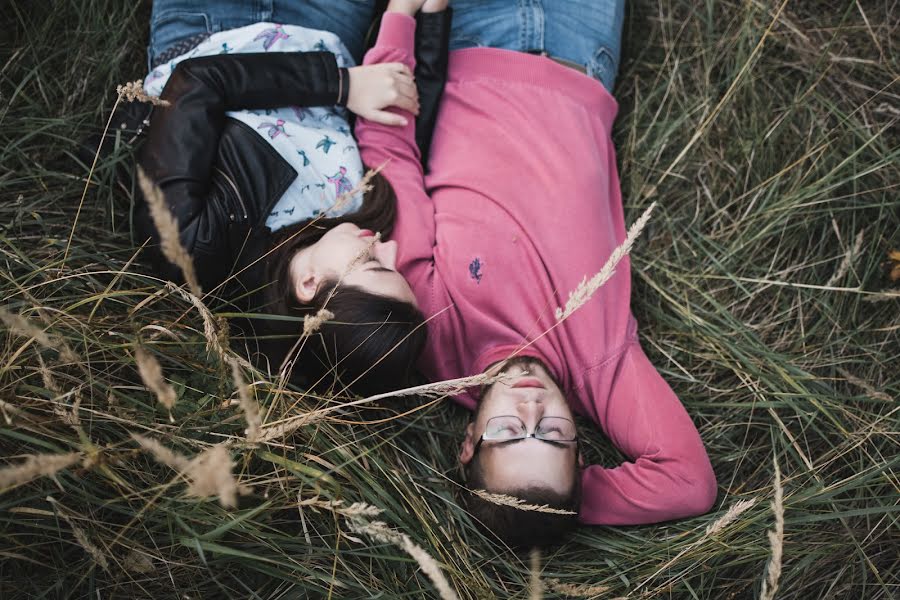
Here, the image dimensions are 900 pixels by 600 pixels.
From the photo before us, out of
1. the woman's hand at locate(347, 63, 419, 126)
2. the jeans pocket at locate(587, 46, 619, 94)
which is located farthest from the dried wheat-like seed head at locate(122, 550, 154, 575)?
the jeans pocket at locate(587, 46, 619, 94)

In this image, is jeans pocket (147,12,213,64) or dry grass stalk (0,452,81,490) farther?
jeans pocket (147,12,213,64)

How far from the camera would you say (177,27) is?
227cm

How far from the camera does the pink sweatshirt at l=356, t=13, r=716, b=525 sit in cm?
222

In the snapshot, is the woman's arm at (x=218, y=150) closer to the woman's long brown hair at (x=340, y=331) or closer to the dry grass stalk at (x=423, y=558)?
the woman's long brown hair at (x=340, y=331)

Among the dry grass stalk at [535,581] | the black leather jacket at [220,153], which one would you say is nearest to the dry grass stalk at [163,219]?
the dry grass stalk at [535,581]

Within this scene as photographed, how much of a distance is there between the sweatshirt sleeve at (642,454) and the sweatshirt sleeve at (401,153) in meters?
0.80

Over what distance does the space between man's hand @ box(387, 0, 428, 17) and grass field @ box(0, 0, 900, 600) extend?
3.24 ft

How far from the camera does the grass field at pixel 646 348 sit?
4.82 feet

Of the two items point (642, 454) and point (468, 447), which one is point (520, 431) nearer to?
point (468, 447)

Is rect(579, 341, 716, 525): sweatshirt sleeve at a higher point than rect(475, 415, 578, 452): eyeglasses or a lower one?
lower

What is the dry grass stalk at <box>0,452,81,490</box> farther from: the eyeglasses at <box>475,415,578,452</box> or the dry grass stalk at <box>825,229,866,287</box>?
the dry grass stalk at <box>825,229,866,287</box>

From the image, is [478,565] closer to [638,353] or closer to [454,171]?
[638,353]

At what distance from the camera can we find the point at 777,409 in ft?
7.76

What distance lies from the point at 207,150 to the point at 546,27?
55.4 inches
